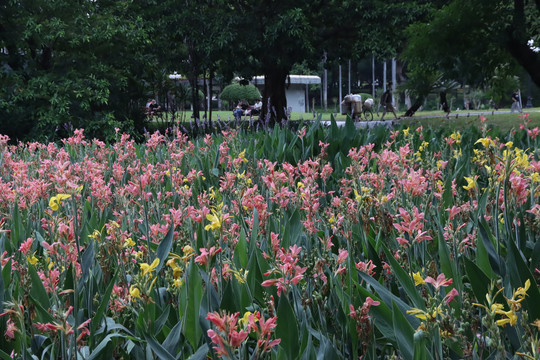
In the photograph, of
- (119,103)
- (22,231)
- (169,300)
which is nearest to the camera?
(169,300)

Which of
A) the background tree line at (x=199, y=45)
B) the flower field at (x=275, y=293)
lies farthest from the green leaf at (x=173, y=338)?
the background tree line at (x=199, y=45)

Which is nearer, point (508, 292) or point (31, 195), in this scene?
point (508, 292)

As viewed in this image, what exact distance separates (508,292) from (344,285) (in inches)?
18.2

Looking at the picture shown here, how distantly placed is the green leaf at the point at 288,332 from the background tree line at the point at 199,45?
8486 mm

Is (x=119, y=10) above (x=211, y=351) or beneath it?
above

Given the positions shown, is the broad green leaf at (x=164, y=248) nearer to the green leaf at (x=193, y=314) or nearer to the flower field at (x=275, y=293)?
the flower field at (x=275, y=293)

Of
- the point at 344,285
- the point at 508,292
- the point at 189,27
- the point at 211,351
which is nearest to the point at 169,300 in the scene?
the point at 211,351

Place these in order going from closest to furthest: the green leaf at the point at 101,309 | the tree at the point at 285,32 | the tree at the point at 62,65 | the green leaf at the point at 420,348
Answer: the green leaf at the point at 420,348, the green leaf at the point at 101,309, the tree at the point at 62,65, the tree at the point at 285,32

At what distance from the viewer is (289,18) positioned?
1522 cm

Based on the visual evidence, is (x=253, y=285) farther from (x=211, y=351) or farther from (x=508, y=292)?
(x=508, y=292)

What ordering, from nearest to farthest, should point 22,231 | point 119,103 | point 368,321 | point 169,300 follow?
1. point 368,321
2. point 169,300
3. point 22,231
4. point 119,103

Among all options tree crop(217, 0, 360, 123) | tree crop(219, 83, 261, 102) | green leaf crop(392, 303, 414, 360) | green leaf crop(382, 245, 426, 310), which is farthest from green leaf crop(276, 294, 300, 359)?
tree crop(219, 83, 261, 102)

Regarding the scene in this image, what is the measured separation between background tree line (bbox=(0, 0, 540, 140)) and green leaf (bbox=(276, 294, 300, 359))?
334 inches

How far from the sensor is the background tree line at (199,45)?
11398 millimetres
